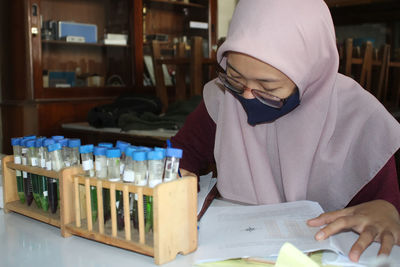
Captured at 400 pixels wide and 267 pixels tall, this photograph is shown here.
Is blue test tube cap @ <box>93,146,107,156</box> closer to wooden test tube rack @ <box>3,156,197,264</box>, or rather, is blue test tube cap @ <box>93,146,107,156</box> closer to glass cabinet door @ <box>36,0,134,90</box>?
wooden test tube rack @ <box>3,156,197,264</box>

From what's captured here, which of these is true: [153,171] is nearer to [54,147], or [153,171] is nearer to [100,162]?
[100,162]

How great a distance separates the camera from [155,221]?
625 mm

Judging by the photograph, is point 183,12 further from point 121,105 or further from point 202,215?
point 202,215

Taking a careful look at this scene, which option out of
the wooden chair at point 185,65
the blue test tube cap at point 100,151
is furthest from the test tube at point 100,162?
the wooden chair at point 185,65

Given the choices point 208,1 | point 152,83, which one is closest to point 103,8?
point 152,83

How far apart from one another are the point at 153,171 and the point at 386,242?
40cm

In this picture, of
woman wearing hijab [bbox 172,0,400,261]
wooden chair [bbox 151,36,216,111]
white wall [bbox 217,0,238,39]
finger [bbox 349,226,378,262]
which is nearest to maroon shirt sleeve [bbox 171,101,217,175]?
woman wearing hijab [bbox 172,0,400,261]

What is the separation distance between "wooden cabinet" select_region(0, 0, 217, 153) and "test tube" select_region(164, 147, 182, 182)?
98.1 inches

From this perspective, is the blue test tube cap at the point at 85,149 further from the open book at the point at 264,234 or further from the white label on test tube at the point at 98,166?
the open book at the point at 264,234

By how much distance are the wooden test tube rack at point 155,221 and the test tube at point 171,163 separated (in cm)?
2

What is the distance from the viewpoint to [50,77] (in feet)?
10.00

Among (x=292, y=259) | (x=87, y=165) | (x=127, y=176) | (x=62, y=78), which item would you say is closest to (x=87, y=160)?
(x=87, y=165)

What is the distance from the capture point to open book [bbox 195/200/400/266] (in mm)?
648

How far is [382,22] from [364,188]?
393 cm
